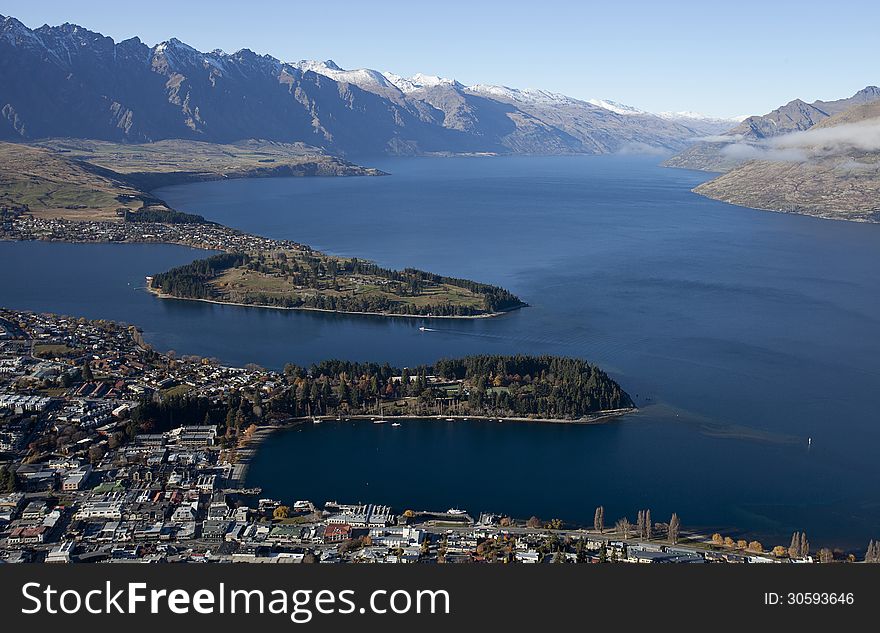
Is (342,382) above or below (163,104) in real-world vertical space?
below

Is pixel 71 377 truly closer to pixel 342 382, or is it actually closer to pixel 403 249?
pixel 342 382

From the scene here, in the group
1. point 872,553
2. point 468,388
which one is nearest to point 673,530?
point 872,553

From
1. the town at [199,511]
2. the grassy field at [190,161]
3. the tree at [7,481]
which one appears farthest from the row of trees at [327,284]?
the grassy field at [190,161]

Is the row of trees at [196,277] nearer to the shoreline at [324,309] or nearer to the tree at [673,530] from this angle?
the shoreline at [324,309]

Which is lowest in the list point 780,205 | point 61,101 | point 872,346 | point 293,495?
point 293,495

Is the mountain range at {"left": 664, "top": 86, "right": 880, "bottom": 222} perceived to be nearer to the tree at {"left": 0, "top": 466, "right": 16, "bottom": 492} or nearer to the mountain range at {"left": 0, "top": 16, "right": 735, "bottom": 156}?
the tree at {"left": 0, "top": 466, "right": 16, "bottom": 492}

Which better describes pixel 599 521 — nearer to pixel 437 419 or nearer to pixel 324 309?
pixel 437 419

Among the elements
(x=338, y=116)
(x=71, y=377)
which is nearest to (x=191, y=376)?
(x=71, y=377)
